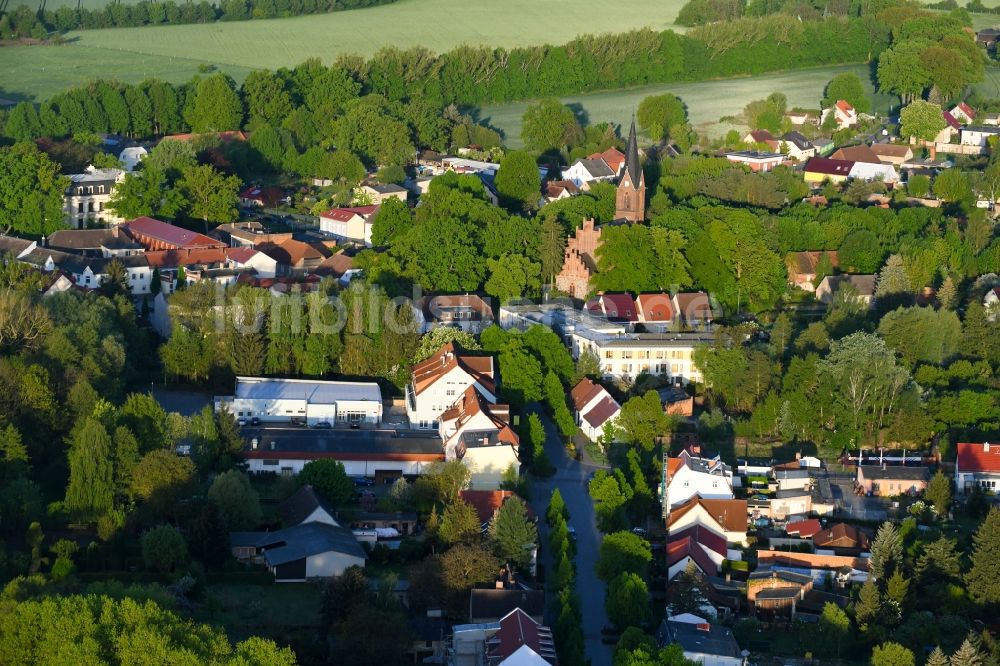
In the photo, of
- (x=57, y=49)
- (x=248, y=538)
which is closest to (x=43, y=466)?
(x=248, y=538)

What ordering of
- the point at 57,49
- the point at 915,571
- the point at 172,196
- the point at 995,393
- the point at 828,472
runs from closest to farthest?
the point at 915,571 → the point at 828,472 → the point at 995,393 → the point at 172,196 → the point at 57,49

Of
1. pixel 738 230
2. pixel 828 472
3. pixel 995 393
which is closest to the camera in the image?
pixel 828 472

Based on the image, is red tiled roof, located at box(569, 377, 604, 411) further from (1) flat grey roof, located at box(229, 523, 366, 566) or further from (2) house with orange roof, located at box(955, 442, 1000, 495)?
(1) flat grey roof, located at box(229, 523, 366, 566)

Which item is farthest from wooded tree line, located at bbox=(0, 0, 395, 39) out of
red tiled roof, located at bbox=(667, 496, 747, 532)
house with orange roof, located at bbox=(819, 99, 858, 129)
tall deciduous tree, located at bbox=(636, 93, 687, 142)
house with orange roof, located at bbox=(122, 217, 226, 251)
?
red tiled roof, located at bbox=(667, 496, 747, 532)

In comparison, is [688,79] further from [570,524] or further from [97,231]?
[570,524]

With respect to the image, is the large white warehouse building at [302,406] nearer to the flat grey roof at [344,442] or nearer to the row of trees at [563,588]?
the flat grey roof at [344,442]

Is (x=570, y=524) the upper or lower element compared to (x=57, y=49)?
lower

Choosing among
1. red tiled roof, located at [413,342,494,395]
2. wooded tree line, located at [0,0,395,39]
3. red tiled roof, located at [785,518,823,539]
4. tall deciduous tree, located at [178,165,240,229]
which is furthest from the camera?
wooded tree line, located at [0,0,395,39]

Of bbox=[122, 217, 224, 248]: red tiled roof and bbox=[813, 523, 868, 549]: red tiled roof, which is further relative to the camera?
bbox=[122, 217, 224, 248]: red tiled roof

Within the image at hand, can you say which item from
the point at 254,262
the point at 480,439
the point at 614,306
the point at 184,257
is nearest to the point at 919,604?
the point at 480,439
